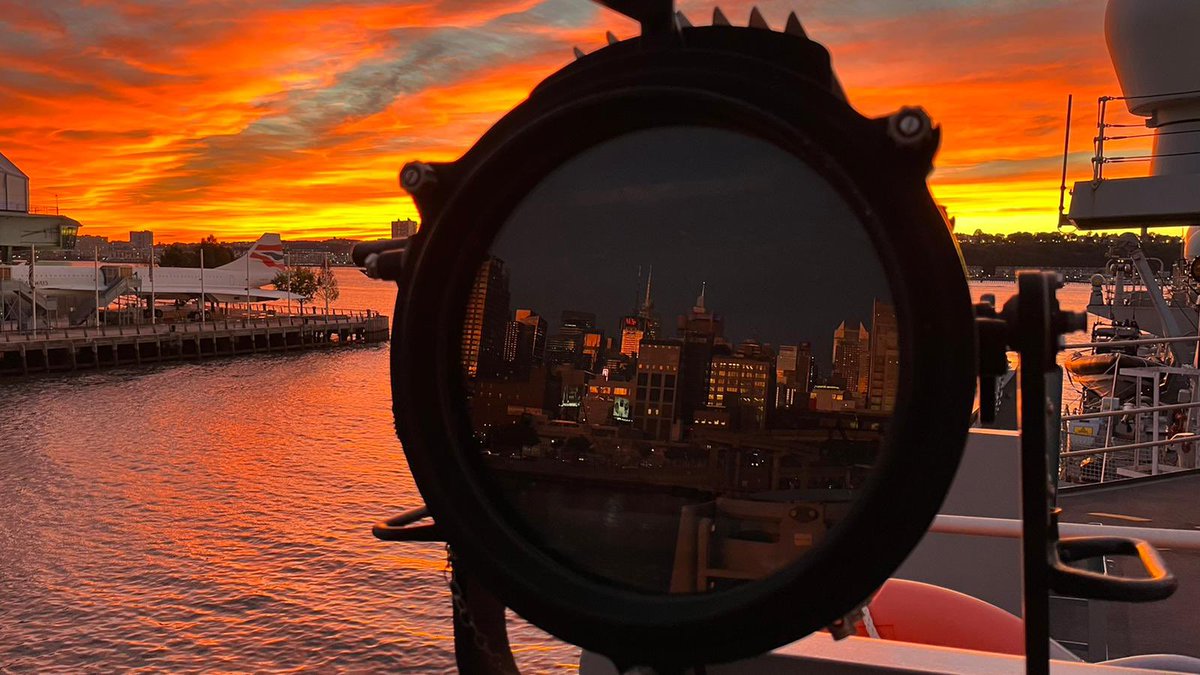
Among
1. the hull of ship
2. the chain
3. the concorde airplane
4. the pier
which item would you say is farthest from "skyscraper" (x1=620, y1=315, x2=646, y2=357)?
the concorde airplane

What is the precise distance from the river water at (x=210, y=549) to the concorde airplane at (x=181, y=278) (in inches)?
1169

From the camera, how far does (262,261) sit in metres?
91.6

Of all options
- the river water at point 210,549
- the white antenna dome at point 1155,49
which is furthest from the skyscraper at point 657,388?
the white antenna dome at point 1155,49

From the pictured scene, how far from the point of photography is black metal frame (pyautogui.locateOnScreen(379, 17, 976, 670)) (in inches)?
35.2

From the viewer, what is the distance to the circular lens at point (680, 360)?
3.31ft

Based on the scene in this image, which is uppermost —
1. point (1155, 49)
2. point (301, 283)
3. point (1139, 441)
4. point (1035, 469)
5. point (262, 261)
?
point (262, 261)

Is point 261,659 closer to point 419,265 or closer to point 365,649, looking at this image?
point 365,649

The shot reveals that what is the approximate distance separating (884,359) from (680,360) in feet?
0.79

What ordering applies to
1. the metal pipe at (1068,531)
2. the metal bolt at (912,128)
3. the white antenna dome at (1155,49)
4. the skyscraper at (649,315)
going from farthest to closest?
1. the white antenna dome at (1155,49)
2. the metal pipe at (1068,531)
3. the skyscraper at (649,315)
4. the metal bolt at (912,128)

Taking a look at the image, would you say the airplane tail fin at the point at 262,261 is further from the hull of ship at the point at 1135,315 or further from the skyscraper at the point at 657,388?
the skyscraper at the point at 657,388

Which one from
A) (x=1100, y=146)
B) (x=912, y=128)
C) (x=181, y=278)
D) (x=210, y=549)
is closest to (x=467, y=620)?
(x=912, y=128)

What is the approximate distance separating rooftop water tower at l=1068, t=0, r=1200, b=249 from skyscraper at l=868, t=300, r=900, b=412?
49.2 feet

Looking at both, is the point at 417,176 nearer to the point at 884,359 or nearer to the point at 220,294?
the point at 884,359

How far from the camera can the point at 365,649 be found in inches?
648
